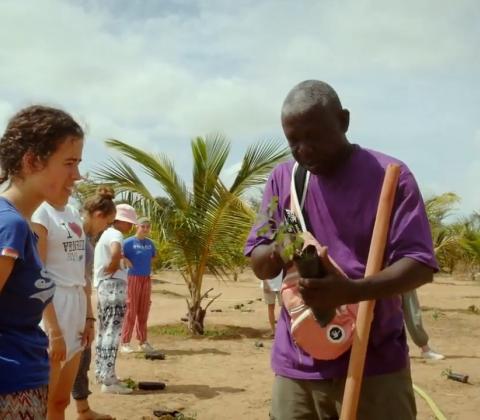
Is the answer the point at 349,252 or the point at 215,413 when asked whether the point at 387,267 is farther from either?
the point at 215,413

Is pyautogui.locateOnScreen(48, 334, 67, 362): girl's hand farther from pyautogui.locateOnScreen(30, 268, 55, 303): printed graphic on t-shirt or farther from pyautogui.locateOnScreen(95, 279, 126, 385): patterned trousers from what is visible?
pyautogui.locateOnScreen(95, 279, 126, 385): patterned trousers

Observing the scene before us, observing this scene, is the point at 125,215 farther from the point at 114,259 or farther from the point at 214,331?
the point at 214,331

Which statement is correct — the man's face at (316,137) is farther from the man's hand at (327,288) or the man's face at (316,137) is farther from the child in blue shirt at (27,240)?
the child in blue shirt at (27,240)

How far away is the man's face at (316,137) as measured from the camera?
206 cm

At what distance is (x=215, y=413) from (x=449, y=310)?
11269mm

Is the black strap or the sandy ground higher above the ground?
the black strap

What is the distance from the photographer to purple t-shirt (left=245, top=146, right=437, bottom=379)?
2.01 m

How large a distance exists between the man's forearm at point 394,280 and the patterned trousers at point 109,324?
4.29 metres

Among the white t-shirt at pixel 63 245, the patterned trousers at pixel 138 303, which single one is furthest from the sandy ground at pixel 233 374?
the white t-shirt at pixel 63 245

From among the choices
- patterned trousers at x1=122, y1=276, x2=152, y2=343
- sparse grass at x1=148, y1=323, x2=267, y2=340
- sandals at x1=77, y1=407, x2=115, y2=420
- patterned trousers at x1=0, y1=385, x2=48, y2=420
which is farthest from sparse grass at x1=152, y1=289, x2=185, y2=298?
patterned trousers at x1=0, y1=385, x2=48, y2=420

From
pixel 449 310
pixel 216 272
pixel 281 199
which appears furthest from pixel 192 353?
pixel 449 310

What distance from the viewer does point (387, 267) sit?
1989 mm

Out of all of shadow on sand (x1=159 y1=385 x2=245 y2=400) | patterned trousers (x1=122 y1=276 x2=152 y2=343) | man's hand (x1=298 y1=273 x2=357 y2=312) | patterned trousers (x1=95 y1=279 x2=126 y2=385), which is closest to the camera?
man's hand (x1=298 y1=273 x2=357 y2=312)

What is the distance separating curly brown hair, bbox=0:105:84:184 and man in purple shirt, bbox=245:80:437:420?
757mm
